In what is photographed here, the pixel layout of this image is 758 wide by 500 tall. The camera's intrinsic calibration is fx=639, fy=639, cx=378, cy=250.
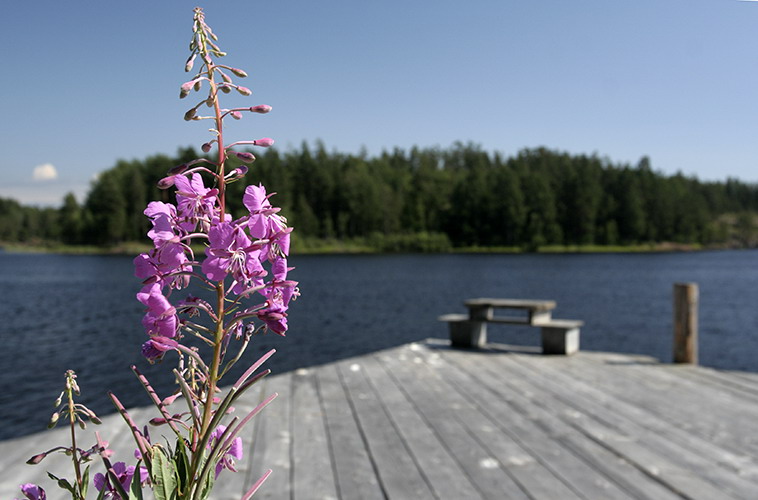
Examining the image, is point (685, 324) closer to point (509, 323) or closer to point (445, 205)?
point (509, 323)

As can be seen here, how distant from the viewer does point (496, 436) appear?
13.3 ft

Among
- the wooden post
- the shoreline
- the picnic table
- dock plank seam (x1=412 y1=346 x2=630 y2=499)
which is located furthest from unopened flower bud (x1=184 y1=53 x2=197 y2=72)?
the shoreline

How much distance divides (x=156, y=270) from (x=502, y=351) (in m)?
6.93

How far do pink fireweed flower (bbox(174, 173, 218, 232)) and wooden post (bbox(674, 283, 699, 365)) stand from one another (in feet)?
22.3

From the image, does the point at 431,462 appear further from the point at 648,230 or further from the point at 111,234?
the point at 648,230

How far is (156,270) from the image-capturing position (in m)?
0.66

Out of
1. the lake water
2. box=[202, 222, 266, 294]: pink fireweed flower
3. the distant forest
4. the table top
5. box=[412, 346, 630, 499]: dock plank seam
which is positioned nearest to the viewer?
box=[202, 222, 266, 294]: pink fireweed flower

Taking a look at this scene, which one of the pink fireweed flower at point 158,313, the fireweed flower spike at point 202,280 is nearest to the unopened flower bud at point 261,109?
the fireweed flower spike at point 202,280

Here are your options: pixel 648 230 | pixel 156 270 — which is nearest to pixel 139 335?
pixel 156 270

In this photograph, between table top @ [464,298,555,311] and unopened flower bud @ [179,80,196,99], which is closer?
unopened flower bud @ [179,80,196,99]

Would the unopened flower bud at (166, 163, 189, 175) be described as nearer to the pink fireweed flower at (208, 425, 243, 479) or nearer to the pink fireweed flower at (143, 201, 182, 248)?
the pink fireweed flower at (143, 201, 182, 248)

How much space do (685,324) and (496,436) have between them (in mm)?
3635

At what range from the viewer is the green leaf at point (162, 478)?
64cm

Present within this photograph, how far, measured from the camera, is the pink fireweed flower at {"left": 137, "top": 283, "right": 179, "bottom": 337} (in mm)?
627
